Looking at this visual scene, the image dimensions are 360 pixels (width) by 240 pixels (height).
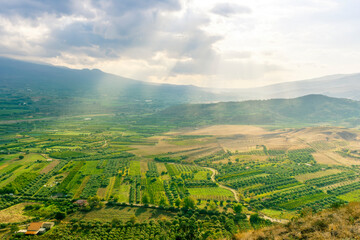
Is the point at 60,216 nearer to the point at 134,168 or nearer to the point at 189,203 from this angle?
the point at 189,203

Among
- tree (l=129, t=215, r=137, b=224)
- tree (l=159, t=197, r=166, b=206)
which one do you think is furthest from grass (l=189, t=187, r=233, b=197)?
tree (l=129, t=215, r=137, b=224)

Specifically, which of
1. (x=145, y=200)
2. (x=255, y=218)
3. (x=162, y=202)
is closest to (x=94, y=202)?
(x=145, y=200)

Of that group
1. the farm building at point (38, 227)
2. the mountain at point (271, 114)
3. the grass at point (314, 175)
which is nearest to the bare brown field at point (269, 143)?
the grass at point (314, 175)

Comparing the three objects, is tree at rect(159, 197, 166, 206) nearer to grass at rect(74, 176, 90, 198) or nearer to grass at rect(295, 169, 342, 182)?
grass at rect(74, 176, 90, 198)

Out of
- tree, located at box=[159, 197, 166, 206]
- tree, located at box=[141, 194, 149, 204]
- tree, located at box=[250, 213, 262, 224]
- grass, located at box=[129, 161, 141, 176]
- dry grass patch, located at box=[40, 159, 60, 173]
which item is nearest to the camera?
tree, located at box=[250, 213, 262, 224]

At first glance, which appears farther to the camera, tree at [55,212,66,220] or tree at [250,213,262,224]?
tree at [250,213,262,224]
